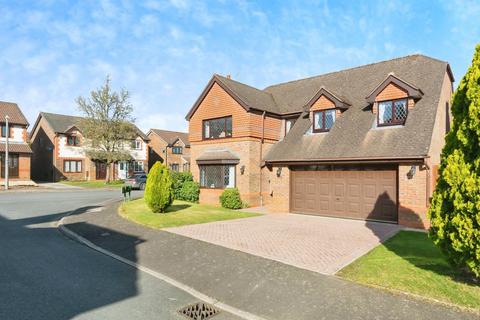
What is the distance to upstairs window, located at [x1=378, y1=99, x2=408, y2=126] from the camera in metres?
15.0

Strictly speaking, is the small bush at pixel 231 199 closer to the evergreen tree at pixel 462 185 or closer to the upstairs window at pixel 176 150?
the evergreen tree at pixel 462 185

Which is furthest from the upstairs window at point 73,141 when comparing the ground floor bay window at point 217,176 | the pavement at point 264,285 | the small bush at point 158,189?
the pavement at point 264,285

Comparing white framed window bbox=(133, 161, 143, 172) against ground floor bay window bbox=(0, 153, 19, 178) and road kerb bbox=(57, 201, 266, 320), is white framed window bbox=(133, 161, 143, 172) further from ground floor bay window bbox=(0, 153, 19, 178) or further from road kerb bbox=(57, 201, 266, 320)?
road kerb bbox=(57, 201, 266, 320)

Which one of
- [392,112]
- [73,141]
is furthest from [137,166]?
[392,112]

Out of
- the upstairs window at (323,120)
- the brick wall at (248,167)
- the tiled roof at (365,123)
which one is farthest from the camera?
the brick wall at (248,167)

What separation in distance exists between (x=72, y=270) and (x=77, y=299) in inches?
76.2

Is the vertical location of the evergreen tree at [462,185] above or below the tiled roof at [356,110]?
below

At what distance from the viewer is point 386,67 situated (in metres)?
19.0

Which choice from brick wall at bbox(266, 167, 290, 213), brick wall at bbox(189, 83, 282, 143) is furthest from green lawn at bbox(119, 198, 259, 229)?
brick wall at bbox(189, 83, 282, 143)

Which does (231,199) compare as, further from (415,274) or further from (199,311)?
(199,311)

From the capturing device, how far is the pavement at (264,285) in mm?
5570

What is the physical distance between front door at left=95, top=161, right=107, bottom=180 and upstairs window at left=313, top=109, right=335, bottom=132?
35009mm

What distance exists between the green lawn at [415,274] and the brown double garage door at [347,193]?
15.2 ft

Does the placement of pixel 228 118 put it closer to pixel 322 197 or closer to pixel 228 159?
pixel 228 159
